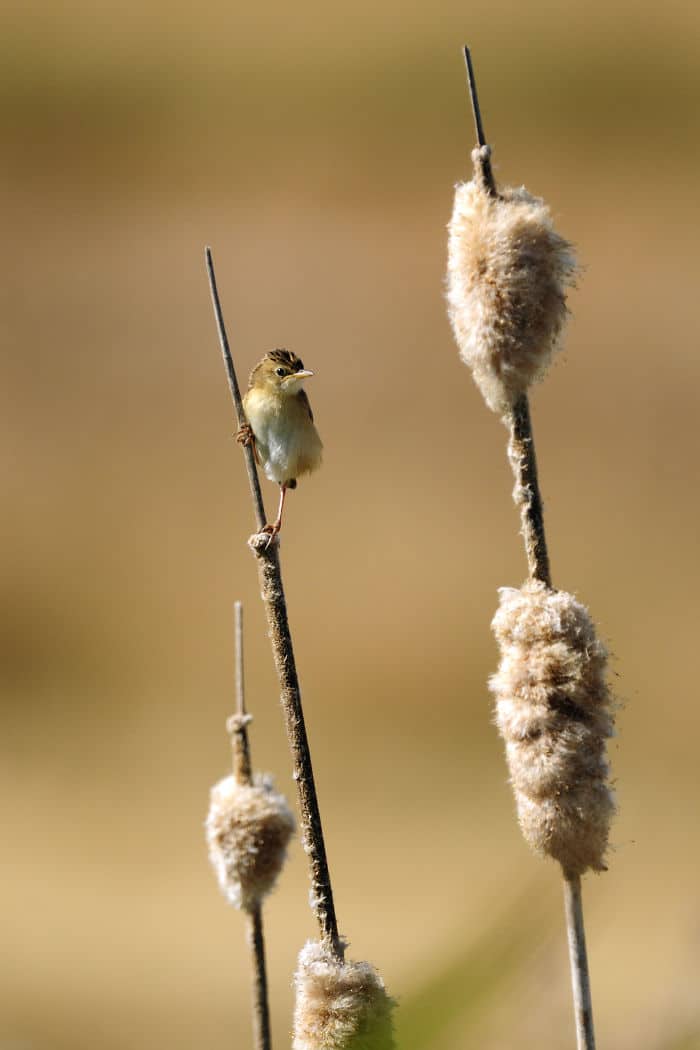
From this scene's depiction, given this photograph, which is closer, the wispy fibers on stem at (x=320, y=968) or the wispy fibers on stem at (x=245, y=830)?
the wispy fibers on stem at (x=320, y=968)

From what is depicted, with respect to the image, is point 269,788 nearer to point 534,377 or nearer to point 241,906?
point 241,906

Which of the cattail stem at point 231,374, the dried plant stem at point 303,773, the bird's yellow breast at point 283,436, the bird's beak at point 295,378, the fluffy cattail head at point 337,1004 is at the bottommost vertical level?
the fluffy cattail head at point 337,1004

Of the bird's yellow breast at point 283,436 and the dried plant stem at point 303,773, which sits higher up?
the bird's yellow breast at point 283,436

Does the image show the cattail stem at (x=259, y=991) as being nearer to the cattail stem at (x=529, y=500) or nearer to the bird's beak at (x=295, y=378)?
the cattail stem at (x=529, y=500)

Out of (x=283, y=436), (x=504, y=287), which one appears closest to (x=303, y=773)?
(x=504, y=287)

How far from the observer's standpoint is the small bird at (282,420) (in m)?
0.77

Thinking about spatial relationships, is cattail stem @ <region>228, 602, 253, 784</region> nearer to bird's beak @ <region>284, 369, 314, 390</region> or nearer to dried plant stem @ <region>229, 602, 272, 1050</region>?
dried plant stem @ <region>229, 602, 272, 1050</region>

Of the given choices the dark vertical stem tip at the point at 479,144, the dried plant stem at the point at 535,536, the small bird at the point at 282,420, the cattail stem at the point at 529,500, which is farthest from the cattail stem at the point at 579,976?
the small bird at the point at 282,420

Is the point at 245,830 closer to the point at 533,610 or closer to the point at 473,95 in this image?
the point at 533,610

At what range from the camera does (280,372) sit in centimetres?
82

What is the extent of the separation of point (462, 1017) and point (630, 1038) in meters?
1.57

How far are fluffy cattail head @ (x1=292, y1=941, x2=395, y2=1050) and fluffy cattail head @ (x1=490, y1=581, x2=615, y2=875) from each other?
0.27ft

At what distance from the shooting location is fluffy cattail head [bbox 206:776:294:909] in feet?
1.79

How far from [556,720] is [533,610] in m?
0.04
